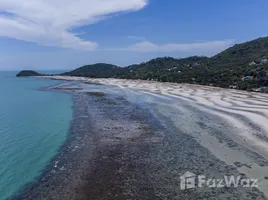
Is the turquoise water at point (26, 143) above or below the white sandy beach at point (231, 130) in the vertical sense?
below

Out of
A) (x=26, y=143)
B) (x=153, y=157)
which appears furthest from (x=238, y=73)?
(x=26, y=143)

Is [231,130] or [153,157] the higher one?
[231,130]

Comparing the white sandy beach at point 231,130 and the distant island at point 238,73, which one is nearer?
the white sandy beach at point 231,130

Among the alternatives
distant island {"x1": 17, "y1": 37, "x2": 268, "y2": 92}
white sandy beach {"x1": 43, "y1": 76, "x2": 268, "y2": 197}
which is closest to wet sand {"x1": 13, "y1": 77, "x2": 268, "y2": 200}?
white sandy beach {"x1": 43, "y1": 76, "x2": 268, "y2": 197}

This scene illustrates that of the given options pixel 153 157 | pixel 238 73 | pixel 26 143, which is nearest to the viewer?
pixel 153 157

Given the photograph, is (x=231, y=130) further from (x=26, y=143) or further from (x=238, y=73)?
(x=238, y=73)

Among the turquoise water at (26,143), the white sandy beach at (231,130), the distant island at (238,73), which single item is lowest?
the turquoise water at (26,143)

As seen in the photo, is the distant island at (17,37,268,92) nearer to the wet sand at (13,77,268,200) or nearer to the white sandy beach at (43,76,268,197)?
the white sandy beach at (43,76,268,197)

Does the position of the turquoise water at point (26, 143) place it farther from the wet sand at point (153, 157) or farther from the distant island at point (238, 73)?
the distant island at point (238, 73)

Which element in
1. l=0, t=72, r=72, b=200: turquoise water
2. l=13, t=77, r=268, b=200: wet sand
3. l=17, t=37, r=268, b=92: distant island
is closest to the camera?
l=13, t=77, r=268, b=200: wet sand

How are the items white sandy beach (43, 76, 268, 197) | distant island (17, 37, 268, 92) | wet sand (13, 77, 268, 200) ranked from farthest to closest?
distant island (17, 37, 268, 92) → white sandy beach (43, 76, 268, 197) → wet sand (13, 77, 268, 200)

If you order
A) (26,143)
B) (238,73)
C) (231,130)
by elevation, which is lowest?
(26,143)

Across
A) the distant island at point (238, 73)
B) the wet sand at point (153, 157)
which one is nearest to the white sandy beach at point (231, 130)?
the wet sand at point (153, 157)

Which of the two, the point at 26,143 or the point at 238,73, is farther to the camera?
the point at 238,73
